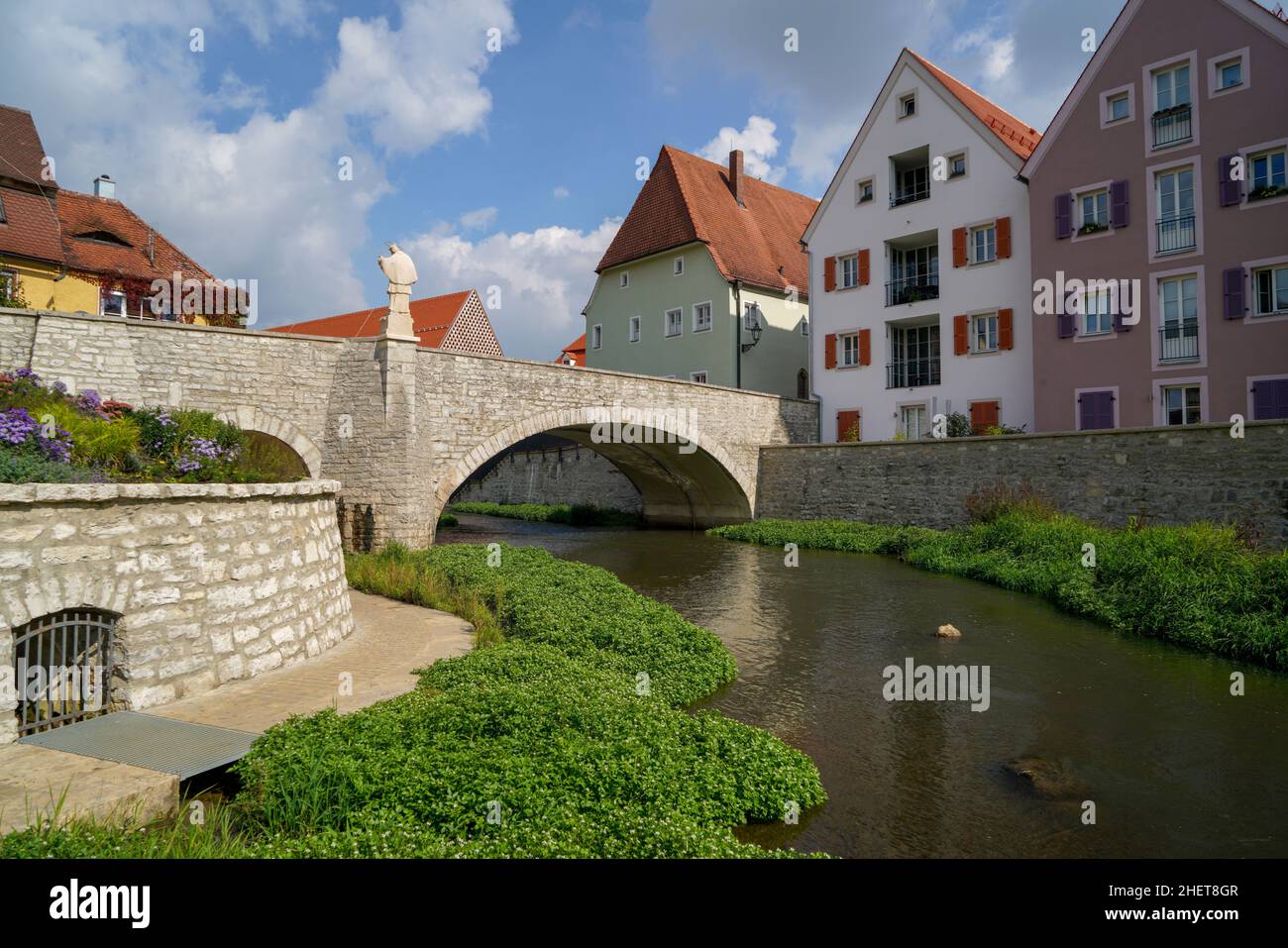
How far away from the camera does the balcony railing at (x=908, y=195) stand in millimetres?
26562

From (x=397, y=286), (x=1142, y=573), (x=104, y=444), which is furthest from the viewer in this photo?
(x=397, y=286)

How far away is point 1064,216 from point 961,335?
439 cm

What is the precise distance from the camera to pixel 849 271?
28312 millimetres

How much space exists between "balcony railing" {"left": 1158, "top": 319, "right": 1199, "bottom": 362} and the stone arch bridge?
13809 mm

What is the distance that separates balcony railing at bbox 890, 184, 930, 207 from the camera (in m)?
26.6

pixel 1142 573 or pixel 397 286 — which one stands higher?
pixel 397 286

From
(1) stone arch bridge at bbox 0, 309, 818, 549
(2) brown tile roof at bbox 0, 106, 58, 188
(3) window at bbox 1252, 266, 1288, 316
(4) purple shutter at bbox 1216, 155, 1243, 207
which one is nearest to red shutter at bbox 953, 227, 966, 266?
(4) purple shutter at bbox 1216, 155, 1243, 207

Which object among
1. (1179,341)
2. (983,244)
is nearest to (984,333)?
(983,244)

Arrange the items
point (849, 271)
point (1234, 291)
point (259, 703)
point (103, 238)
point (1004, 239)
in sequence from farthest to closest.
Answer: point (849, 271)
point (103, 238)
point (1004, 239)
point (1234, 291)
point (259, 703)

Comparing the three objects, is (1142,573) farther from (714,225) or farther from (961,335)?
(714,225)

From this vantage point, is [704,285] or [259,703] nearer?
[259,703]

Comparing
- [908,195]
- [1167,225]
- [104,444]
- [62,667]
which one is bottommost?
[62,667]

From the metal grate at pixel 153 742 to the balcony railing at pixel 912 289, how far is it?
25242 millimetres

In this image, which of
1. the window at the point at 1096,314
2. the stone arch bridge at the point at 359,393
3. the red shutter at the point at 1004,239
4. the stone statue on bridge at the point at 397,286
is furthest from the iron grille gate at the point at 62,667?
the red shutter at the point at 1004,239
